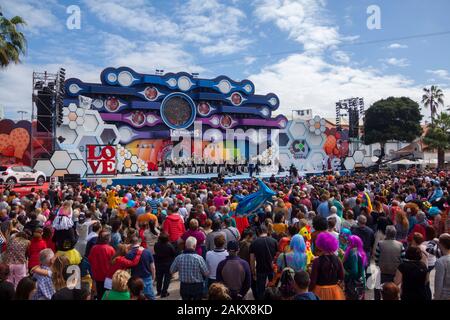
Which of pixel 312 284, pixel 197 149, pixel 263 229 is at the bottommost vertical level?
pixel 312 284

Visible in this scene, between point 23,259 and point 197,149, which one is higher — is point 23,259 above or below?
below

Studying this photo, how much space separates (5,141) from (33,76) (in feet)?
25.4

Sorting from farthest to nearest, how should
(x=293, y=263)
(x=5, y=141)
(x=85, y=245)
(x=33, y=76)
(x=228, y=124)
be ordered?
(x=228, y=124), (x=5, y=141), (x=33, y=76), (x=85, y=245), (x=293, y=263)

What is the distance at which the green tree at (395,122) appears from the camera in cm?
5309

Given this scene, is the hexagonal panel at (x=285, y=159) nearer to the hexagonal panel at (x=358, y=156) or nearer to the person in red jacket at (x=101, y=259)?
the hexagonal panel at (x=358, y=156)

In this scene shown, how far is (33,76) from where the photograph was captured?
27.4 meters

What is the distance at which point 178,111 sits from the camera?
39.7 m

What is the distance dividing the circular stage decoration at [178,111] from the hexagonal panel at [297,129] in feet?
39.0

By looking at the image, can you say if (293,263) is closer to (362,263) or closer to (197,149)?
(362,263)

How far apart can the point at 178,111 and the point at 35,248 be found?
34.4 metres

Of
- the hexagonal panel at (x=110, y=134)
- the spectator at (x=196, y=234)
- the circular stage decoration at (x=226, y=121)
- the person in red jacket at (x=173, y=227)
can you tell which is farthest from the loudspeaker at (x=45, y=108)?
the spectator at (x=196, y=234)

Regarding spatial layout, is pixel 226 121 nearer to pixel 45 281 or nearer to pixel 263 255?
pixel 263 255
